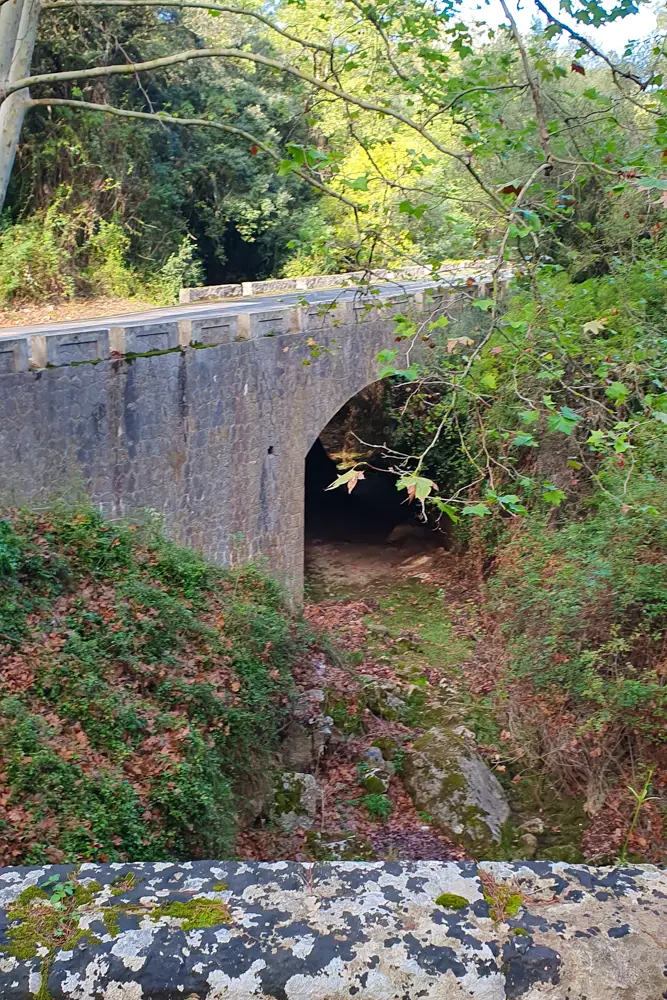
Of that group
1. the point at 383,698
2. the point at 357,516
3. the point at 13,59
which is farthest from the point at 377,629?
the point at 13,59

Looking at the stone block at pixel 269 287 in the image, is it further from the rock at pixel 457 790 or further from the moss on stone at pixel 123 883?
the moss on stone at pixel 123 883

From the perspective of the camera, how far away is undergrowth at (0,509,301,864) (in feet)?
19.7

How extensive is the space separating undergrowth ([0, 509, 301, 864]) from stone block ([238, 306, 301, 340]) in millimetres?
3662

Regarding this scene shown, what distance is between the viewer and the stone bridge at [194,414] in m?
9.68

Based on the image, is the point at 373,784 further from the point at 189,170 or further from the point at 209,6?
the point at 189,170

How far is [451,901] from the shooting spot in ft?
5.34

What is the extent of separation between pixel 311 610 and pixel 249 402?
422cm

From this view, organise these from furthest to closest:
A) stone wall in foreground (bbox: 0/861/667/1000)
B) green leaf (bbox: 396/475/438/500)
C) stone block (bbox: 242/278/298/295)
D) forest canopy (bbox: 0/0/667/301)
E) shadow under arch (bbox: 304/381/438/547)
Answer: stone block (bbox: 242/278/298/295), shadow under arch (bbox: 304/381/438/547), forest canopy (bbox: 0/0/667/301), green leaf (bbox: 396/475/438/500), stone wall in foreground (bbox: 0/861/667/1000)

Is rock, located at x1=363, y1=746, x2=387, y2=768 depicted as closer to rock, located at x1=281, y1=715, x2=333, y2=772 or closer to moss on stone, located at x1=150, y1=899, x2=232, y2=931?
rock, located at x1=281, y1=715, x2=333, y2=772

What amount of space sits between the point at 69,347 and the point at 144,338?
1217mm

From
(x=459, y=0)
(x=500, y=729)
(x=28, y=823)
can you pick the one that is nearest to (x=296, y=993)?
(x=28, y=823)

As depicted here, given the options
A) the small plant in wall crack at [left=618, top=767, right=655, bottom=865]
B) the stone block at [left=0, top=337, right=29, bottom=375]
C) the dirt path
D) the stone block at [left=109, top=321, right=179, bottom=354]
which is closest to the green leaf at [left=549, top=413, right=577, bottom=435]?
the small plant in wall crack at [left=618, top=767, right=655, bottom=865]

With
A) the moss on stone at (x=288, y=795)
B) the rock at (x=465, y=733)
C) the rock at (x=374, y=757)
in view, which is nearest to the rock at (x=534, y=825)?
the rock at (x=465, y=733)

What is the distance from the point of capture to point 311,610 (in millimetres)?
15086
